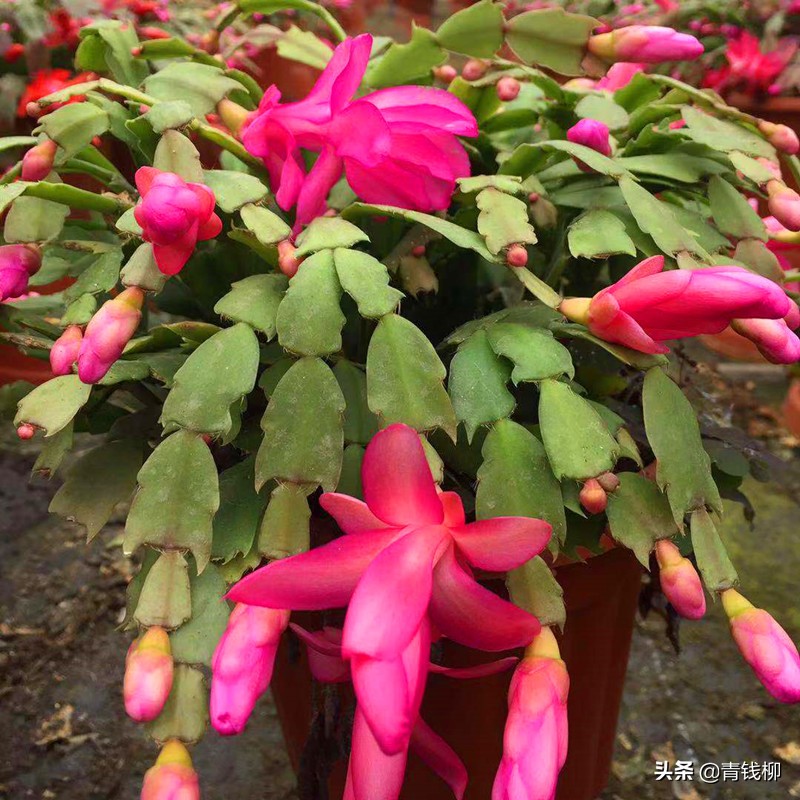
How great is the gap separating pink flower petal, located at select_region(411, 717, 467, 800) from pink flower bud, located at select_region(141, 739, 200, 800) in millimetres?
126

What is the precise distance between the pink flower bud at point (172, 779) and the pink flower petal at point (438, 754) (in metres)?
0.13

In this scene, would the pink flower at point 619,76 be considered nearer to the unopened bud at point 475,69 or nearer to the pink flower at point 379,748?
the unopened bud at point 475,69

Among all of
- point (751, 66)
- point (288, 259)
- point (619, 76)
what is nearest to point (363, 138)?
point (288, 259)

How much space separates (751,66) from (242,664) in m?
1.86

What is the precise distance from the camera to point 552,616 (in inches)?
20.4

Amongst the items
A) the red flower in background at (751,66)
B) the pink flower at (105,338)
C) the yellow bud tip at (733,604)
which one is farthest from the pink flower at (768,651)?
the red flower in background at (751,66)

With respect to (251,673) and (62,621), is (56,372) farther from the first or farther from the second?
(62,621)

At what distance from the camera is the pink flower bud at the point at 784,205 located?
654mm

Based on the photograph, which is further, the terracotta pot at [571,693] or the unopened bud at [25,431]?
the terracotta pot at [571,693]

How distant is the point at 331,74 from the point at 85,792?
80cm

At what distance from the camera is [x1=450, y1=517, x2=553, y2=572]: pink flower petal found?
448 mm

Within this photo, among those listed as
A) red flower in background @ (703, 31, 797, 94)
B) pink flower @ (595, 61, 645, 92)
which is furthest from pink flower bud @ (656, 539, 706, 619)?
red flower in background @ (703, 31, 797, 94)

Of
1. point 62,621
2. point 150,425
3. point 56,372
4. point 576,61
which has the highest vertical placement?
point 576,61

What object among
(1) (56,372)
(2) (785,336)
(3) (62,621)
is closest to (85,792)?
(3) (62,621)
